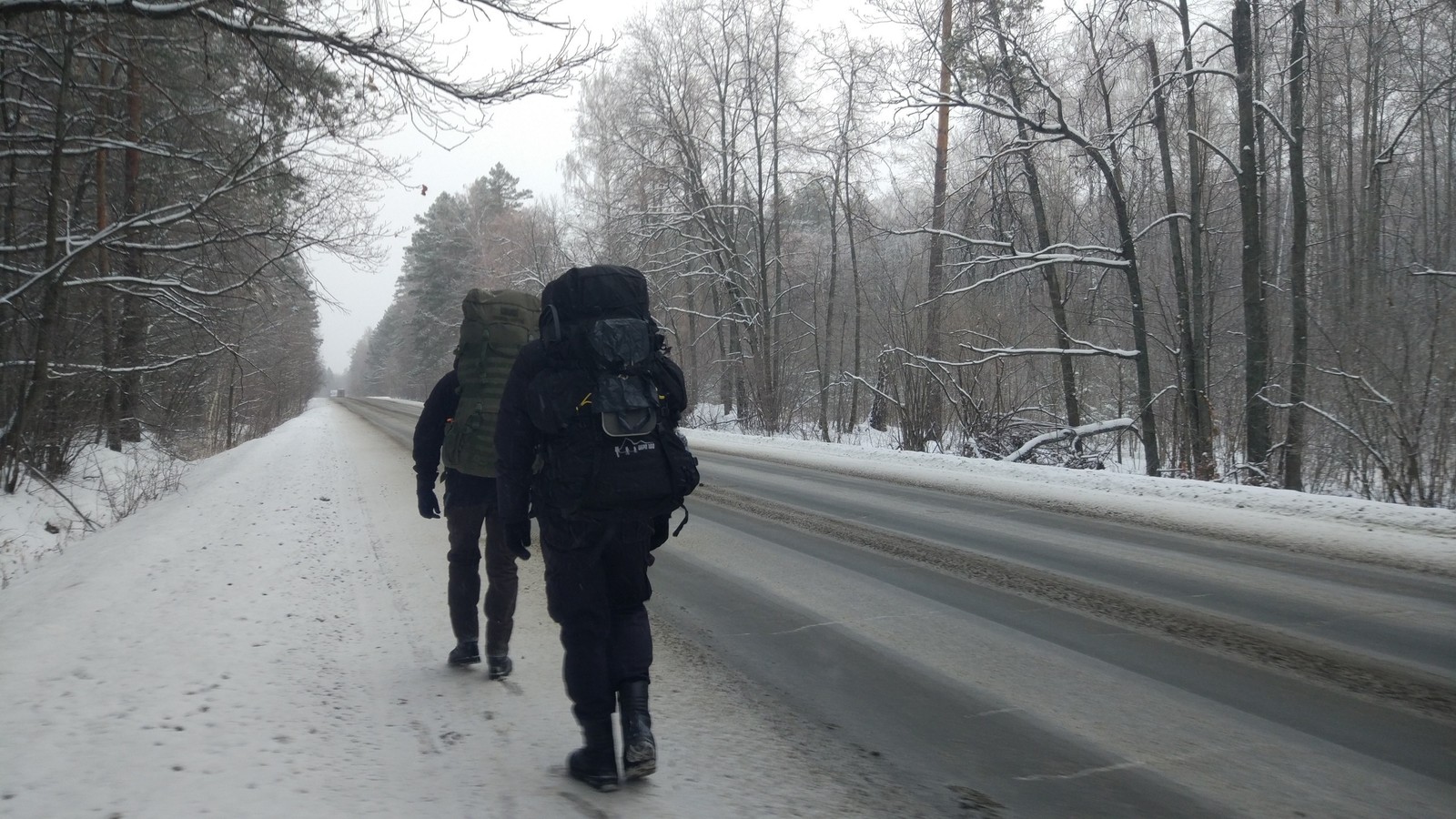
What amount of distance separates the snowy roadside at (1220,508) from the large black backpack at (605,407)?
6249 millimetres

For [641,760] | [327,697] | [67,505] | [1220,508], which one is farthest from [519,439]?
[67,505]

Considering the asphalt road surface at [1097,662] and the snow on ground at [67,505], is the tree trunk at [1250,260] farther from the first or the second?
the snow on ground at [67,505]

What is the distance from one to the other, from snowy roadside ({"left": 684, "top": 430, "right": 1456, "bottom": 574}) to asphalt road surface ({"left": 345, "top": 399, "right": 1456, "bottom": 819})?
2.22 feet

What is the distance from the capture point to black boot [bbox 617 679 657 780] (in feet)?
10.3

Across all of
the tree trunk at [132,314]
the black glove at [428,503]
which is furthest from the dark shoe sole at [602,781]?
the tree trunk at [132,314]

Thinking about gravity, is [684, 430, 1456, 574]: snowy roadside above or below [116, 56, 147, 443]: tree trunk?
below

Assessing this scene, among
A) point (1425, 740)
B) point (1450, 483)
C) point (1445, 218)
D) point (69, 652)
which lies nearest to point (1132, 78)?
point (1445, 218)

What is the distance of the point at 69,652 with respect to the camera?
4.32 metres

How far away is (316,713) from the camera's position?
3.78 meters

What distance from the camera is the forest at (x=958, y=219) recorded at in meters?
9.79

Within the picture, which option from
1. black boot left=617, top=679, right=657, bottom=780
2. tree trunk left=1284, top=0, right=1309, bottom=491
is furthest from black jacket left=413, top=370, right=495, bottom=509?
tree trunk left=1284, top=0, right=1309, bottom=491

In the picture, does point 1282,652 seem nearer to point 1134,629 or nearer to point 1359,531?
point 1134,629

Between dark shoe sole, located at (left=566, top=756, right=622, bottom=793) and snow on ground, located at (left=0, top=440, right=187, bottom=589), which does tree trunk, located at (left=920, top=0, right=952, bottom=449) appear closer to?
snow on ground, located at (left=0, top=440, right=187, bottom=589)

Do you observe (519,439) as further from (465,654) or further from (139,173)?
(139,173)
